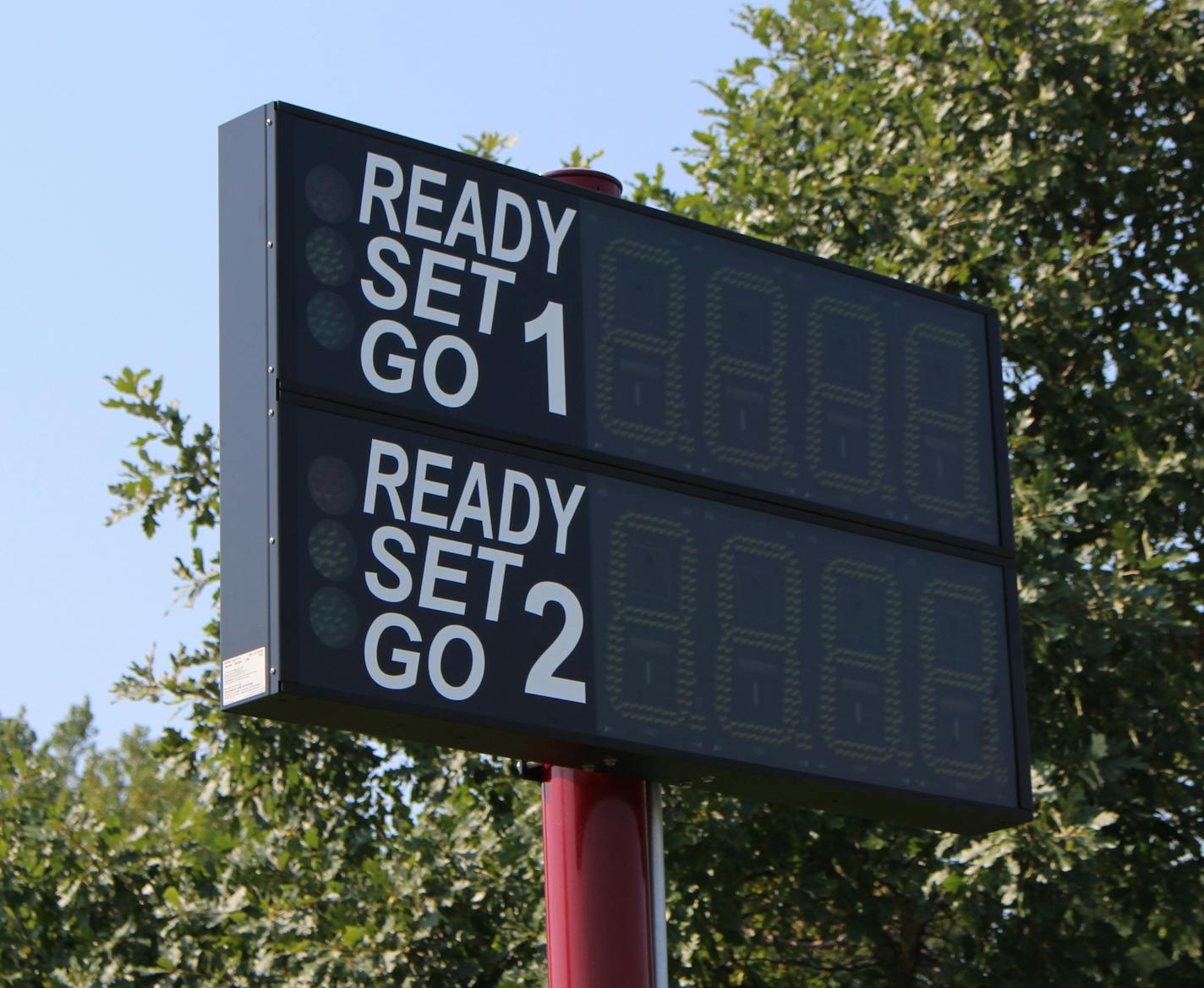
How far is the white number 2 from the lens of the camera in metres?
5.68

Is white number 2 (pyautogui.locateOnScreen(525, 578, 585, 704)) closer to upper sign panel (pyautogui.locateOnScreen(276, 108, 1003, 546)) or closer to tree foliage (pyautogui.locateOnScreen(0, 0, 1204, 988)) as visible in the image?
upper sign panel (pyautogui.locateOnScreen(276, 108, 1003, 546))

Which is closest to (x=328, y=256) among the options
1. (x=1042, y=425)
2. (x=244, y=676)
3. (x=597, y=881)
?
(x=244, y=676)

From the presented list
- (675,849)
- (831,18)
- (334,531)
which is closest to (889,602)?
(334,531)

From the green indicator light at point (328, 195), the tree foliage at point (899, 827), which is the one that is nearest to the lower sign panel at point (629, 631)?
the green indicator light at point (328, 195)

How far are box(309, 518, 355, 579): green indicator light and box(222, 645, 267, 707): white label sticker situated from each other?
28 centimetres

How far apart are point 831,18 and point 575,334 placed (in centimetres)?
1015

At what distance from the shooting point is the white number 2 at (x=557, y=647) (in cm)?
568

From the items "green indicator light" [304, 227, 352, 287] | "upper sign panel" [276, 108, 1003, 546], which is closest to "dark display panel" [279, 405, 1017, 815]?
"upper sign panel" [276, 108, 1003, 546]

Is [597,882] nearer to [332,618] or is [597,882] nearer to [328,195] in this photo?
[332,618]

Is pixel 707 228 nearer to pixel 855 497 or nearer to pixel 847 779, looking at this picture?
pixel 855 497

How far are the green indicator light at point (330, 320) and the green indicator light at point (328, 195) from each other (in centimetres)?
26

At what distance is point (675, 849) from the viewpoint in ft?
40.2

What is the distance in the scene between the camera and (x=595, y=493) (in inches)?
239

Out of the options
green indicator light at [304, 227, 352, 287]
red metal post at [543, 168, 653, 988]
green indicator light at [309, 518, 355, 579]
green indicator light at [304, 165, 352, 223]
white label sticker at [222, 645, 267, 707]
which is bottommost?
red metal post at [543, 168, 653, 988]
